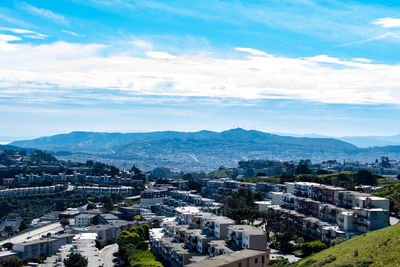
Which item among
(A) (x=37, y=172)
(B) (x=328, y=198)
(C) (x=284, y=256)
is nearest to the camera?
(C) (x=284, y=256)

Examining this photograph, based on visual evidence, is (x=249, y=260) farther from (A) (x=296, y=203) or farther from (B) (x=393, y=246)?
(A) (x=296, y=203)

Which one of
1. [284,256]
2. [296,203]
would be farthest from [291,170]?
[284,256]

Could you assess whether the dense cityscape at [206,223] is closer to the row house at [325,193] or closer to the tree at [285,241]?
the tree at [285,241]

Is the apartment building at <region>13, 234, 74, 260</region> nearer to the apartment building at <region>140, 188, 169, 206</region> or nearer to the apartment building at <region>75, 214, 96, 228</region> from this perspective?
the apartment building at <region>75, 214, 96, 228</region>

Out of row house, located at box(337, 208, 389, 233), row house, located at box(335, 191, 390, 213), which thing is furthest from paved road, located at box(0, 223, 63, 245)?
row house, located at box(337, 208, 389, 233)

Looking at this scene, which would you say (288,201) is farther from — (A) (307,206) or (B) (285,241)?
(B) (285,241)

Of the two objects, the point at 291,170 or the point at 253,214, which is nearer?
the point at 253,214

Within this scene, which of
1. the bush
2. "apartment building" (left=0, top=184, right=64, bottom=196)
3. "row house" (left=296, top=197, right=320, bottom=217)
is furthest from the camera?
"apartment building" (left=0, top=184, right=64, bottom=196)
